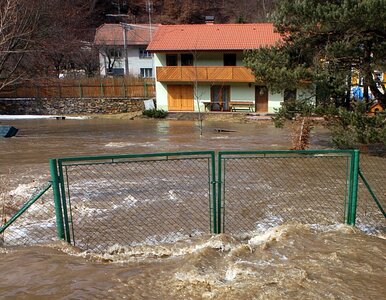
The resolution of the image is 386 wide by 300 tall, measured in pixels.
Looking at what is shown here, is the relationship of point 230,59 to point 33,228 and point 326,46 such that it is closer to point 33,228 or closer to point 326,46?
point 326,46

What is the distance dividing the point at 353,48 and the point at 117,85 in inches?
1005

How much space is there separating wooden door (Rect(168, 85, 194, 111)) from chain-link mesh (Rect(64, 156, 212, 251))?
19.0 m

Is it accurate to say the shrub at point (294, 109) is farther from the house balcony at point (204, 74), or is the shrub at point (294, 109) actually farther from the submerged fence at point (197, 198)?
the house balcony at point (204, 74)

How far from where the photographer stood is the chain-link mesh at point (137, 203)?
23.8 ft

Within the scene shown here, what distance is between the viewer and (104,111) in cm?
3541

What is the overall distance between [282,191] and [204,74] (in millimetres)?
21581

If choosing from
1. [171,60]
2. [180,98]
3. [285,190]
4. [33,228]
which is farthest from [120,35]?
[33,228]

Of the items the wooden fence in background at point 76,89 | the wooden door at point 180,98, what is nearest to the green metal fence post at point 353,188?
the wooden door at point 180,98

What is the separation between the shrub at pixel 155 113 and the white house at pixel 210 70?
192 cm

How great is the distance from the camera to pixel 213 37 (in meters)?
32.2

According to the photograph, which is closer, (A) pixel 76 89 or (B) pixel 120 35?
(A) pixel 76 89

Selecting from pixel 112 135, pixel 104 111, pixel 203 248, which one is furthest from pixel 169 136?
pixel 203 248

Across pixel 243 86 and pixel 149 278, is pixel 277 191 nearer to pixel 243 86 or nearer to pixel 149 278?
pixel 149 278

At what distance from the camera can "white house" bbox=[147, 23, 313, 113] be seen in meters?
31.1
